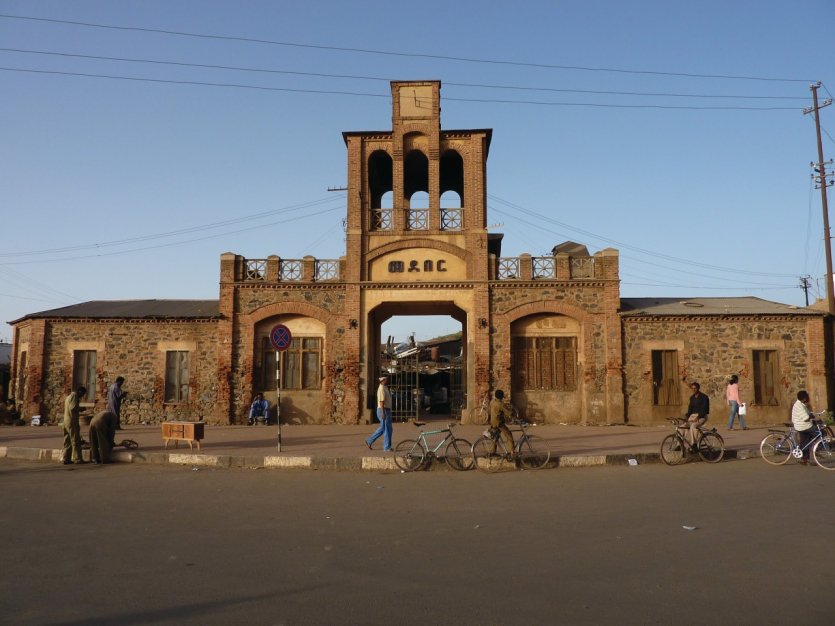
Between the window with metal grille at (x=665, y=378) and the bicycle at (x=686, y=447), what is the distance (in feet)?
27.3

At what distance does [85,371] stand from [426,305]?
12608 mm

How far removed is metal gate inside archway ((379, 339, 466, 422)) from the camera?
23.8m

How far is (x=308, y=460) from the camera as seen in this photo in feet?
40.0

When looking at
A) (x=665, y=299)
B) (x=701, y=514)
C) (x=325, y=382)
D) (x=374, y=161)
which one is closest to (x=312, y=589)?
(x=701, y=514)

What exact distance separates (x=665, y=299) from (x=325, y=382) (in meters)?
13.5

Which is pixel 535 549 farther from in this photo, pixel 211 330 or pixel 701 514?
pixel 211 330

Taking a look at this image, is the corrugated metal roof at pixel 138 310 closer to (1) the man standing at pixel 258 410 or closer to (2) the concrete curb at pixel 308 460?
(1) the man standing at pixel 258 410

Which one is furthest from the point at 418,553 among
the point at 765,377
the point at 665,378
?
the point at 765,377

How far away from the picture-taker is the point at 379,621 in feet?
14.0

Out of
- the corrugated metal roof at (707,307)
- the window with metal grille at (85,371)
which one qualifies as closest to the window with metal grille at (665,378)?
the corrugated metal roof at (707,307)

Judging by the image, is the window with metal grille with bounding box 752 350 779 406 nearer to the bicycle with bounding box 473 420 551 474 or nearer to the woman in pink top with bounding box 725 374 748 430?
the woman in pink top with bounding box 725 374 748 430

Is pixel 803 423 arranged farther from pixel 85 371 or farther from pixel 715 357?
pixel 85 371

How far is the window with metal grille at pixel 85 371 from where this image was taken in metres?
21.8

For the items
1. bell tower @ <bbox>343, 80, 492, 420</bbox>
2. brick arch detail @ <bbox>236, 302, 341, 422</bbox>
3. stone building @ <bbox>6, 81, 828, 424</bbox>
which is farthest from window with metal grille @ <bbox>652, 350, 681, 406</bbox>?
brick arch detail @ <bbox>236, 302, 341, 422</bbox>
